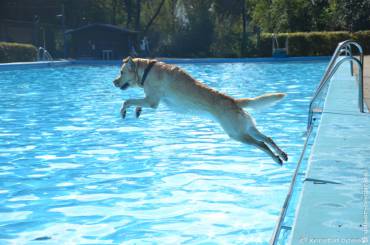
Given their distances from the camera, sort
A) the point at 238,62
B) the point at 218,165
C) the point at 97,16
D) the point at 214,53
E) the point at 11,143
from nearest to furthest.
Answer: the point at 218,165, the point at 11,143, the point at 238,62, the point at 214,53, the point at 97,16

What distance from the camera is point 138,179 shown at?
6578mm

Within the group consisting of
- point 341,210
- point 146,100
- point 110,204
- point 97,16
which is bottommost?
point 110,204

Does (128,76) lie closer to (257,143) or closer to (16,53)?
(257,143)

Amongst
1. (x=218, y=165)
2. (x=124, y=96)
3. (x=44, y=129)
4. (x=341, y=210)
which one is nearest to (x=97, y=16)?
(x=124, y=96)

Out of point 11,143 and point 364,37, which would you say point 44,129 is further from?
point 364,37

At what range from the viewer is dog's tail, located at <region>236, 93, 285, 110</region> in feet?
18.9

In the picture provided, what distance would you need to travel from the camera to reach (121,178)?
21.7 feet

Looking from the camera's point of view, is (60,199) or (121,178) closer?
(60,199)

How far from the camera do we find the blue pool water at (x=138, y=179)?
4.87 metres

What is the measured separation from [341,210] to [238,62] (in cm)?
3291

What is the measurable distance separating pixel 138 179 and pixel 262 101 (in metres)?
1.77

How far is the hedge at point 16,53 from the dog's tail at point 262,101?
28204 millimetres

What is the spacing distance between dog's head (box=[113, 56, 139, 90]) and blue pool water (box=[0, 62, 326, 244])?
108 centimetres

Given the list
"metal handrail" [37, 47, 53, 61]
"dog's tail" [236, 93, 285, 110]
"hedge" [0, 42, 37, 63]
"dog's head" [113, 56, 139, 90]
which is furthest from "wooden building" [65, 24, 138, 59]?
"dog's tail" [236, 93, 285, 110]
